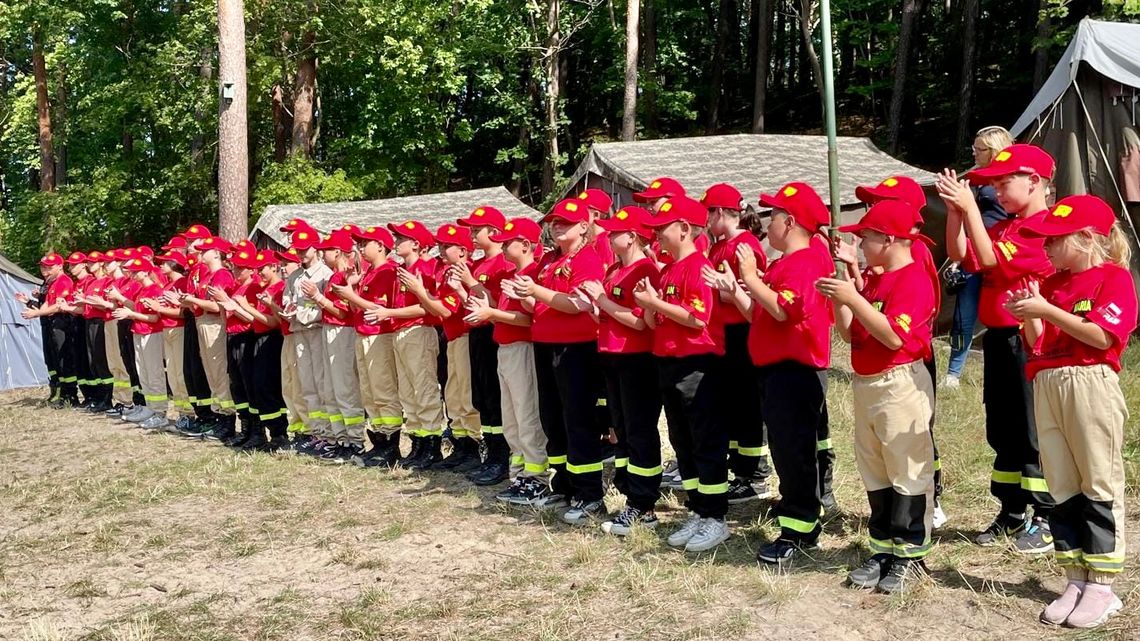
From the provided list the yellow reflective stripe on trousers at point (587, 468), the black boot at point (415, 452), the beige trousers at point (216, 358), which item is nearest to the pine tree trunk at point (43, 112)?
the beige trousers at point (216, 358)

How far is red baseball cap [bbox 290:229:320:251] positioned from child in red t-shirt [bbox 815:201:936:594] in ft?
17.9

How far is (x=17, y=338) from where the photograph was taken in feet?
57.9

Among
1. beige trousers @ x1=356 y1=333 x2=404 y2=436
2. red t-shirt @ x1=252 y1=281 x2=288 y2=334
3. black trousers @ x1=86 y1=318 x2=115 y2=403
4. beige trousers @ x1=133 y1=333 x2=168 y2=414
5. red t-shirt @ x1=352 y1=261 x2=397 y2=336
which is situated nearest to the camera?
red t-shirt @ x1=352 y1=261 x2=397 y2=336

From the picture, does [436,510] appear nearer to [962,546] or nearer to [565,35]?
[962,546]

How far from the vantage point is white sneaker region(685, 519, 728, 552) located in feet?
17.6

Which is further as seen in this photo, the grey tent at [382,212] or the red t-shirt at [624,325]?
the grey tent at [382,212]

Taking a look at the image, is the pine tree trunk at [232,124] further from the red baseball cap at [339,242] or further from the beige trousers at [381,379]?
the beige trousers at [381,379]

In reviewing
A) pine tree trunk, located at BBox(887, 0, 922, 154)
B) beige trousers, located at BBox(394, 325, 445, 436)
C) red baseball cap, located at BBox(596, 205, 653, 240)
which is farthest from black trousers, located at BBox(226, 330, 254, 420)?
pine tree trunk, located at BBox(887, 0, 922, 154)

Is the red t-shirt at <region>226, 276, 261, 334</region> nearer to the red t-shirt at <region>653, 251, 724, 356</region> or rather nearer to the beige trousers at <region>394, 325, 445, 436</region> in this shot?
the beige trousers at <region>394, 325, 445, 436</region>

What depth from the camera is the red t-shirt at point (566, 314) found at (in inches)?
243

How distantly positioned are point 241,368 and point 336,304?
1656 millimetres

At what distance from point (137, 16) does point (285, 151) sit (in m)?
5.41

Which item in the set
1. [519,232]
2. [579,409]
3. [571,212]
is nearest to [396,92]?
[519,232]

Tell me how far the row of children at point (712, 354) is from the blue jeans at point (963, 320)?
2556 mm
